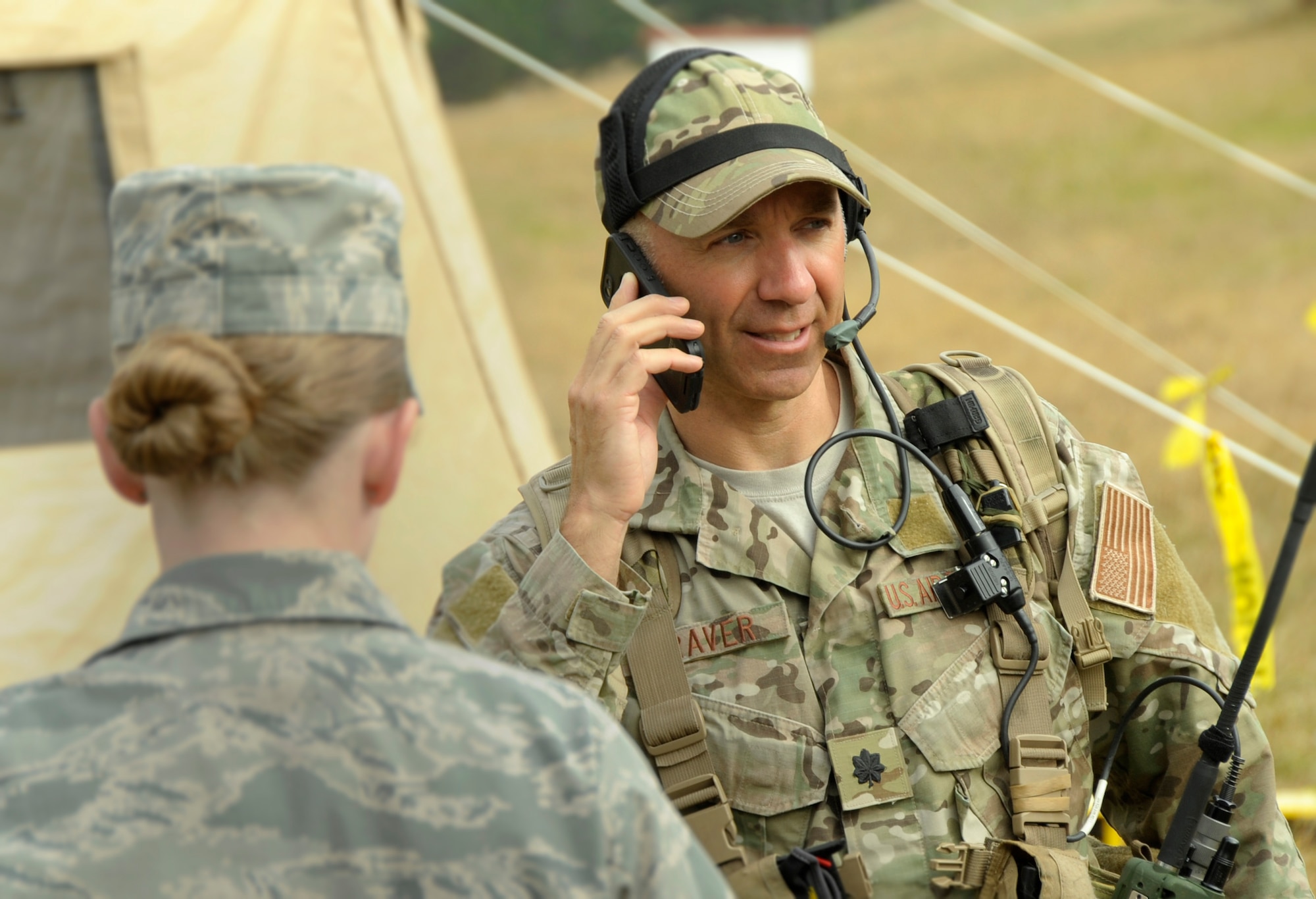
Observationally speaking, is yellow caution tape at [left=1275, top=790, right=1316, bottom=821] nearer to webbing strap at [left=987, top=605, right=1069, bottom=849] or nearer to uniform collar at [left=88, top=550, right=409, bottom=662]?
webbing strap at [left=987, top=605, right=1069, bottom=849]

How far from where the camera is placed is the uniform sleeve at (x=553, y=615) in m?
2.09

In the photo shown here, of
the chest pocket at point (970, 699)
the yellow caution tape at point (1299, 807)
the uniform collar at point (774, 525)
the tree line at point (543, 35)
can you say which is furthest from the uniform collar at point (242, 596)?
the tree line at point (543, 35)

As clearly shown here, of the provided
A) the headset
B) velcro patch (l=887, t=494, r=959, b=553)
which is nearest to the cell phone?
the headset

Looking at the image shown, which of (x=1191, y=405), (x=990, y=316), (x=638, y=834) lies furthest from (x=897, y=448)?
(x=1191, y=405)

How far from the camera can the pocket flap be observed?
2148 mm

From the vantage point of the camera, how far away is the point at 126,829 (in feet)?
3.96

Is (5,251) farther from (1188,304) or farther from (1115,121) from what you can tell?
(1115,121)

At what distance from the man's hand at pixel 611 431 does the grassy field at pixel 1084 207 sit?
11.8 ft

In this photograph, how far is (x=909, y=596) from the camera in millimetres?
2248

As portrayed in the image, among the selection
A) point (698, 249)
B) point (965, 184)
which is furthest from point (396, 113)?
point (965, 184)

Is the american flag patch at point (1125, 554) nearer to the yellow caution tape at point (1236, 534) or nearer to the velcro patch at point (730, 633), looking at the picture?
the velcro patch at point (730, 633)

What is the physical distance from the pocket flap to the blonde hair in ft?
3.54

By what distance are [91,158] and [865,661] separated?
274 centimetres

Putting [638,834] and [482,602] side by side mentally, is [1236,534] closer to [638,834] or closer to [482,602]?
[482,602]
